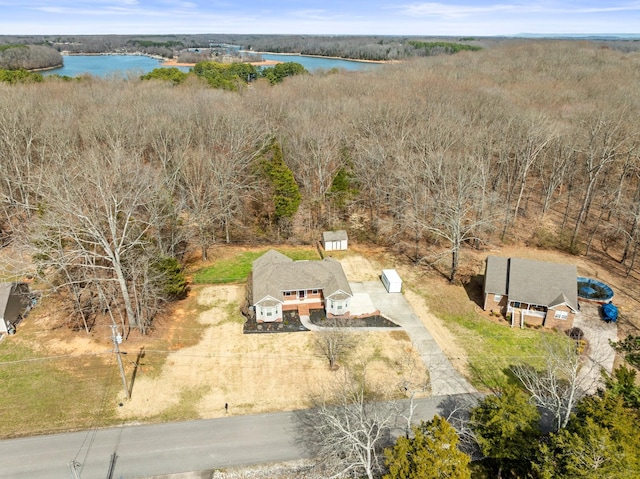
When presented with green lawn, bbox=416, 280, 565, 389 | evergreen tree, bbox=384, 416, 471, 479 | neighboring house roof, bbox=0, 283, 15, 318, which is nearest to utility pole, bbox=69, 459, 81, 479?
evergreen tree, bbox=384, 416, 471, 479

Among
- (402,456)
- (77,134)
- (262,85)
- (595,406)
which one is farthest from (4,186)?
(595,406)

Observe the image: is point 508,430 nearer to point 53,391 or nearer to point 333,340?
point 333,340

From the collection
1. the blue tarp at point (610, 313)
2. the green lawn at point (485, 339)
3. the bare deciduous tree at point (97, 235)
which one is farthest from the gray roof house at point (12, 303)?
the blue tarp at point (610, 313)

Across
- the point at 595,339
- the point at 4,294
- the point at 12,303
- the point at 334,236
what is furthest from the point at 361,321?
the point at 4,294

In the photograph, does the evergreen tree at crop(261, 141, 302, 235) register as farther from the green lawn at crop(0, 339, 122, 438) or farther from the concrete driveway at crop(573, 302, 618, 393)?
the concrete driveway at crop(573, 302, 618, 393)

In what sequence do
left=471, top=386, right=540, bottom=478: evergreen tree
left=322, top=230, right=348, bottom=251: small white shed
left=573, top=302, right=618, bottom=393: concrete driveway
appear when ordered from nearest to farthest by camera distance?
left=471, top=386, right=540, bottom=478: evergreen tree → left=573, top=302, right=618, bottom=393: concrete driveway → left=322, top=230, right=348, bottom=251: small white shed

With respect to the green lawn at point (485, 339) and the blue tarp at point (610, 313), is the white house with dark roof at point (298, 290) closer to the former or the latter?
the green lawn at point (485, 339)
